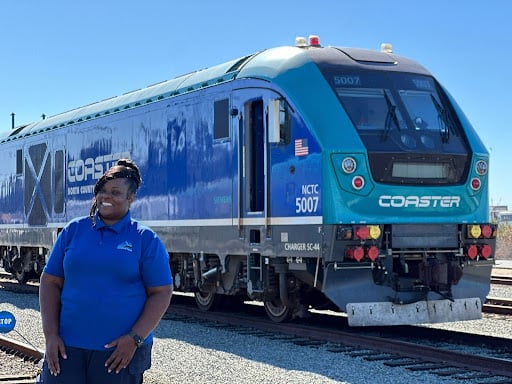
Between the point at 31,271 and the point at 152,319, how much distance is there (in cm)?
1588

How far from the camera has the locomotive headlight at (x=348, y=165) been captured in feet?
31.9

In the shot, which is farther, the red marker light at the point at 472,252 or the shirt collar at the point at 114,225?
the red marker light at the point at 472,252

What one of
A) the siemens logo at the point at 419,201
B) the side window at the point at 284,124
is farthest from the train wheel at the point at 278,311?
the side window at the point at 284,124

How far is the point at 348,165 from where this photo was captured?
32.0ft

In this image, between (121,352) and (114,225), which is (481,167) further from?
(121,352)

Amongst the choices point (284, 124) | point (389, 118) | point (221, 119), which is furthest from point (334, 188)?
point (221, 119)

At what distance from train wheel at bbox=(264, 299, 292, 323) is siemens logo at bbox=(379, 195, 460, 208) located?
2.12m

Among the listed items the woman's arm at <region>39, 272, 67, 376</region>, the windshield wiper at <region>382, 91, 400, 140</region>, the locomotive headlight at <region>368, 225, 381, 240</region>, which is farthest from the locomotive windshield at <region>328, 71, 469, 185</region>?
the woman's arm at <region>39, 272, 67, 376</region>

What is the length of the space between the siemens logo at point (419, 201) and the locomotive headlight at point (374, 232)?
298 mm

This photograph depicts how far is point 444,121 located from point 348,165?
1726 mm

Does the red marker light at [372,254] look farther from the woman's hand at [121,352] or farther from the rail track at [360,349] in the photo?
the woman's hand at [121,352]

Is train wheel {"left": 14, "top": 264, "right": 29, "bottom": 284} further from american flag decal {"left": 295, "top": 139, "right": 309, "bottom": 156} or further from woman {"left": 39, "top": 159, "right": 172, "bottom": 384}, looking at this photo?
woman {"left": 39, "top": 159, "right": 172, "bottom": 384}

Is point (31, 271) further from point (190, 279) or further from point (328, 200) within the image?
point (328, 200)

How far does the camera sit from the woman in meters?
4.06
